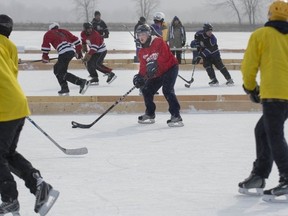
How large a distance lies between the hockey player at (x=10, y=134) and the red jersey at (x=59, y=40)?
6094 millimetres

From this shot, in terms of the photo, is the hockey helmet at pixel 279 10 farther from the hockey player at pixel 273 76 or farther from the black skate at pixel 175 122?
the black skate at pixel 175 122

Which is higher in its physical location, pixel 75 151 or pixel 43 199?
pixel 43 199

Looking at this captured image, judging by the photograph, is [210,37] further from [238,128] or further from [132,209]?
[132,209]

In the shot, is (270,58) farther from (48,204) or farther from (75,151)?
(75,151)

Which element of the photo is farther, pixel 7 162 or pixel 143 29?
pixel 143 29

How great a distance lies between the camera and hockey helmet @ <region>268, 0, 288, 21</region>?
12.5ft

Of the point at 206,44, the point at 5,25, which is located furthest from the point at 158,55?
the point at 206,44

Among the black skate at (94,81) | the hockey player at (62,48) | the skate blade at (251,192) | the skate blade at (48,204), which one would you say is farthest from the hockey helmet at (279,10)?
the black skate at (94,81)

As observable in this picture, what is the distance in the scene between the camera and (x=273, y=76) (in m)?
3.81

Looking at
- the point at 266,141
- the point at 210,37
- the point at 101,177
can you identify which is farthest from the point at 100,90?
the point at 266,141

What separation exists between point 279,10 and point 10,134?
168 centimetres

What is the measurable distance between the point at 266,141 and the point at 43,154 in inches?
87.8

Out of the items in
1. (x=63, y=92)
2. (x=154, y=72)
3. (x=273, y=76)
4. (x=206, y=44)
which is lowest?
(x=63, y=92)

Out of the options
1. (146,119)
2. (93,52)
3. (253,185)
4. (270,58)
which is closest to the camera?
(270,58)
